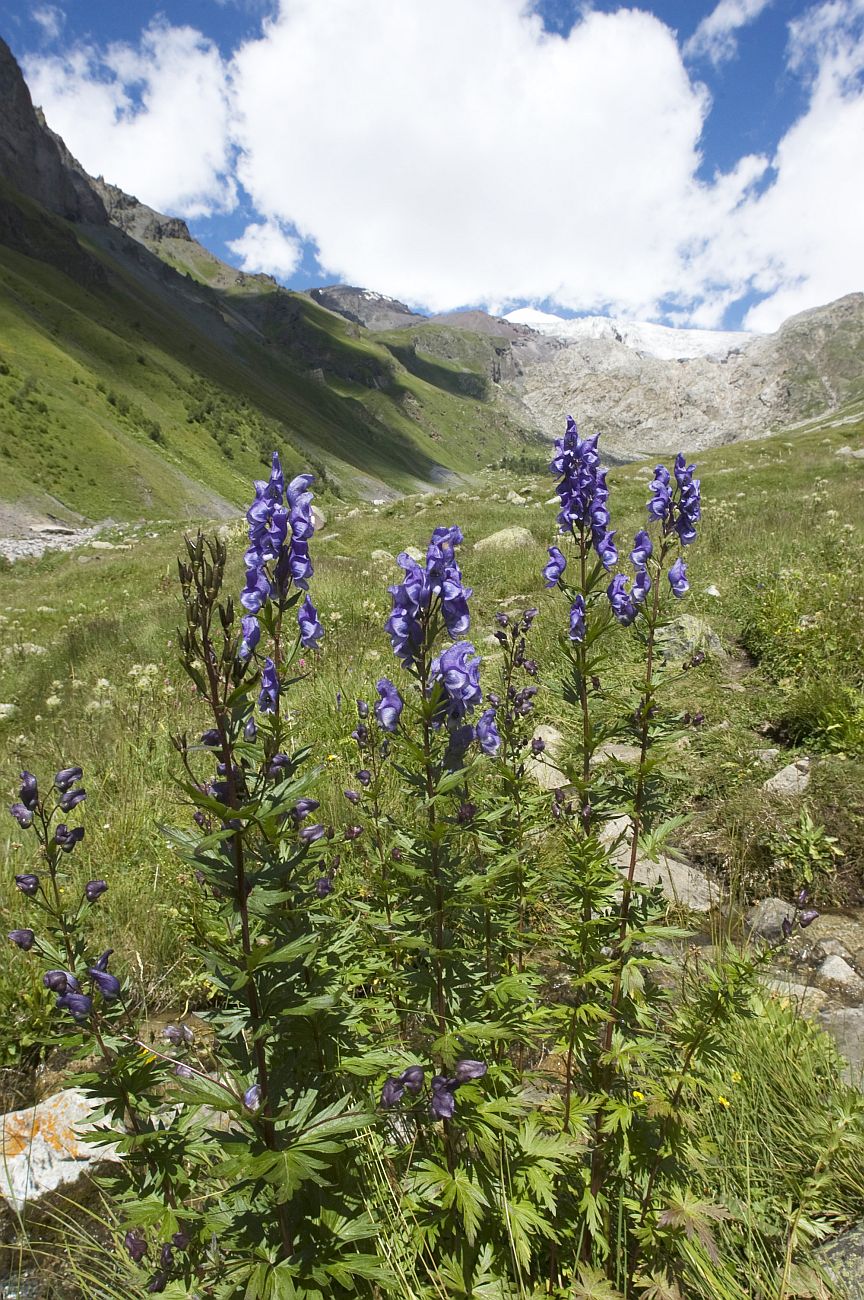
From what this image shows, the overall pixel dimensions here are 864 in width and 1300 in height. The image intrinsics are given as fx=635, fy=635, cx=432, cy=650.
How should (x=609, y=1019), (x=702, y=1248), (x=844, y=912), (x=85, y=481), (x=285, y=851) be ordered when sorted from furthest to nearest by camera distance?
(x=85, y=481) < (x=844, y=912) < (x=609, y=1019) < (x=285, y=851) < (x=702, y=1248)

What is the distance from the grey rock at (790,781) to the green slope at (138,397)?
21404 mm

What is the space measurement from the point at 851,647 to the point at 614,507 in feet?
43.2

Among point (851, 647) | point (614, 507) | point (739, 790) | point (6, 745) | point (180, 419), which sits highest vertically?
point (180, 419)

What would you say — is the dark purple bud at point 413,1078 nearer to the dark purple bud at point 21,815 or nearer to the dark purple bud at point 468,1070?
the dark purple bud at point 468,1070

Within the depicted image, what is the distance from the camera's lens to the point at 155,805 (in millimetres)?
5004

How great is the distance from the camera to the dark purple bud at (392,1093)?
1.89 metres

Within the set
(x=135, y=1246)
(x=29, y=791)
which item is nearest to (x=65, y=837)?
(x=29, y=791)

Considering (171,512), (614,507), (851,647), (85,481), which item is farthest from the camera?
(171,512)

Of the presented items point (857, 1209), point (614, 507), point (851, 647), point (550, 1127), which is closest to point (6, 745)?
point (550, 1127)

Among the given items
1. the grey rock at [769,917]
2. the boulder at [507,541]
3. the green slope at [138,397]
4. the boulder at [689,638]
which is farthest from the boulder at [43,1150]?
the green slope at [138,397]

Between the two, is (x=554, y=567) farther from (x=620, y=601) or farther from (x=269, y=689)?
(x=269, y=689)

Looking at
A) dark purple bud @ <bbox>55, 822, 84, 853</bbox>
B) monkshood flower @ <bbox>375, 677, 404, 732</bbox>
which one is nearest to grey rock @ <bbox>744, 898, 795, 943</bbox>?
monkshood flower @ <bbox>375, 677, 404, 732</bbox>

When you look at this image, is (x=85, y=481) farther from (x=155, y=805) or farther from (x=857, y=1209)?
(x=857, y=1209)

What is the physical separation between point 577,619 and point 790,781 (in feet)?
9.88
